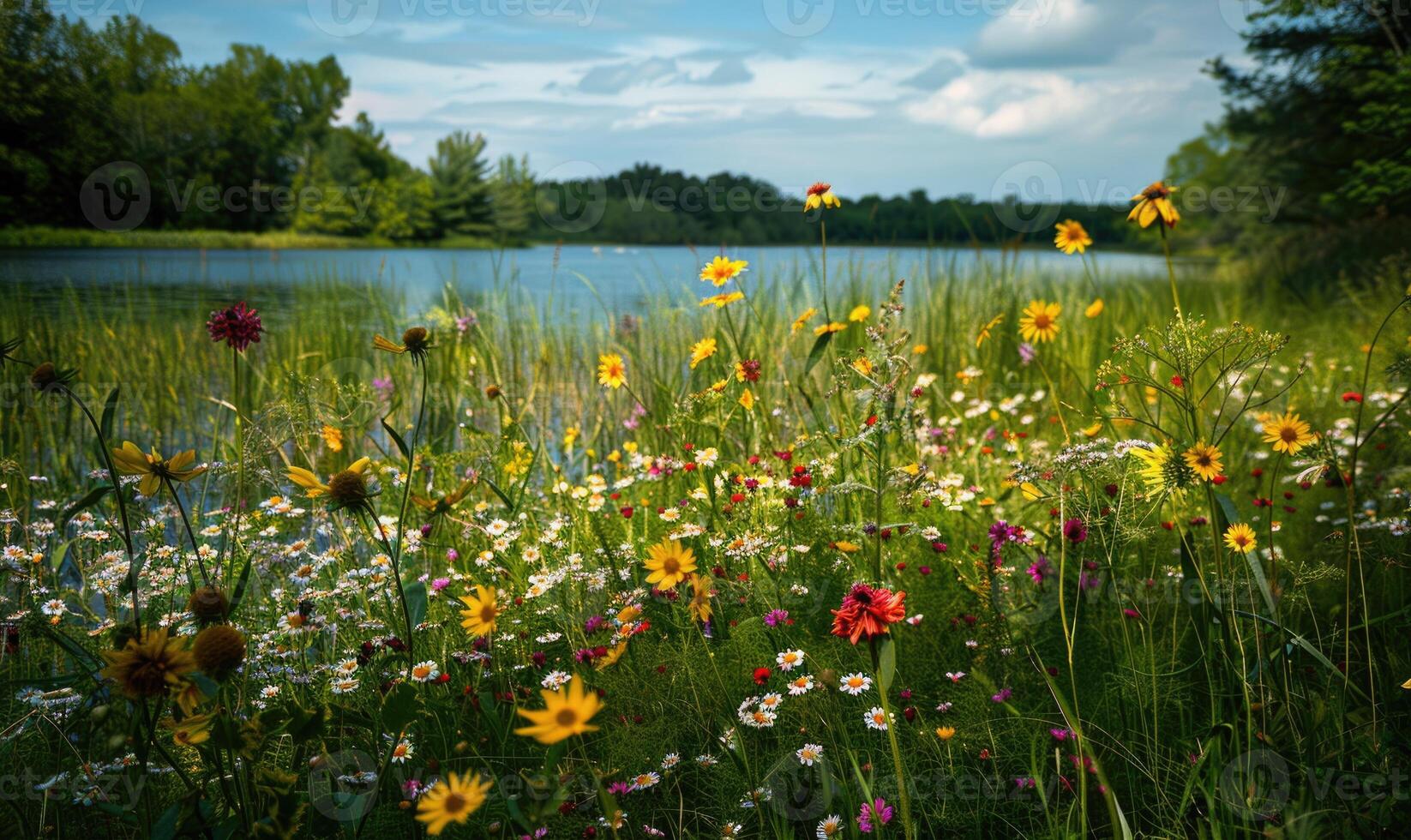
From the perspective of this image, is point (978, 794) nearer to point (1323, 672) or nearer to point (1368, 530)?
point (1323, 672)

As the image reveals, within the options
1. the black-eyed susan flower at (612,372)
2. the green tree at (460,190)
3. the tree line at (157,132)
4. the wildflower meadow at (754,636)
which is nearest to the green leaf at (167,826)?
the wildflower meadow at (754,636)

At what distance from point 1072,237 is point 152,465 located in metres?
2.50

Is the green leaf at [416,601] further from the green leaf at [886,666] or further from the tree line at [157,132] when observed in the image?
the tree line at [157,132]

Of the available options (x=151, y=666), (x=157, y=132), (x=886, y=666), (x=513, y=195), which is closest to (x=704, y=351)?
(x=886, y=666)

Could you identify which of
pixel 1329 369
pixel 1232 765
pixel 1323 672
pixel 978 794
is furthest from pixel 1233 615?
pixel 1329 369

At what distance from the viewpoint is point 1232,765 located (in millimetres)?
1276

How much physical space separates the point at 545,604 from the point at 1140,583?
4.36ft

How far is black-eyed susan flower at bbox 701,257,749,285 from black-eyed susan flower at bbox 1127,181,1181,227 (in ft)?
3.24

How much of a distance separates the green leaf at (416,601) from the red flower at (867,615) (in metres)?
0.63

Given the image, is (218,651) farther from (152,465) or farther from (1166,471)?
(1166,471)

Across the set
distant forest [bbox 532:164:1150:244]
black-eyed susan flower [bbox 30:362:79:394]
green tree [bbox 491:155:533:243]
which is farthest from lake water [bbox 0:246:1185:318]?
green tree [bbox 491:155:533:243]

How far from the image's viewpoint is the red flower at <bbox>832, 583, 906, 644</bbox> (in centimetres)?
94

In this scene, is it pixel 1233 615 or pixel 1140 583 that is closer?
pixel 1233 615

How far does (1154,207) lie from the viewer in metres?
1.60
